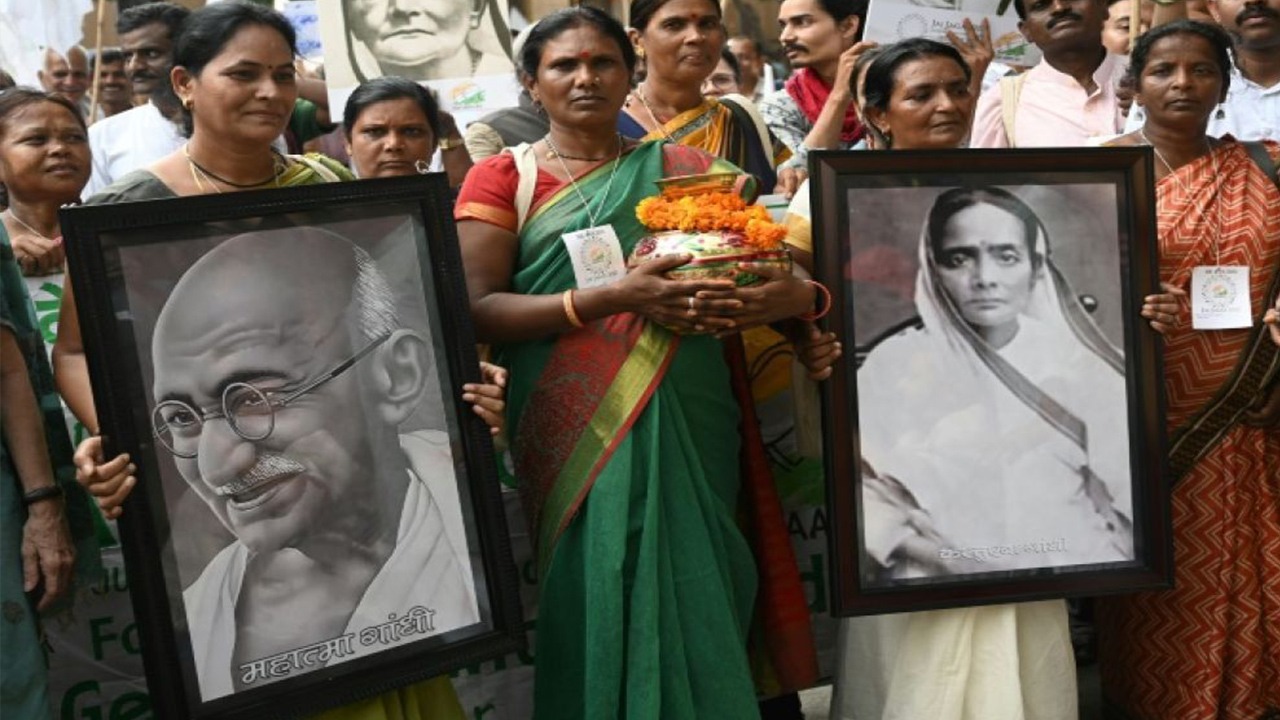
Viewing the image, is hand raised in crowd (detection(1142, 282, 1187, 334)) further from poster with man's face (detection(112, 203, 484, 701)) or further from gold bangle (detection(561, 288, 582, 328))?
poster with man's face (detection(112, 203, 484, 701))

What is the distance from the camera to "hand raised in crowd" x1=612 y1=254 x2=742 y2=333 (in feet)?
10.2

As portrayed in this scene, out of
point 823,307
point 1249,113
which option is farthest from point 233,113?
point 1249,113

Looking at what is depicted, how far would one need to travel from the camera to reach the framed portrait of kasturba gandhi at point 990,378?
343 cm

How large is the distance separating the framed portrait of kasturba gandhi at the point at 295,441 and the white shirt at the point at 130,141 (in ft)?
9.20

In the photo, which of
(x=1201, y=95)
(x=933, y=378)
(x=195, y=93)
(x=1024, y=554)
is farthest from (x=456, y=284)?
(x=1201, y=95)

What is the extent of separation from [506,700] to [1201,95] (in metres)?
2.44

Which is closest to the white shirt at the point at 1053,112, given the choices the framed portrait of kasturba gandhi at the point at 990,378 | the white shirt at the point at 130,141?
the framed portrait of kasturba gandhi at the point at 990,378

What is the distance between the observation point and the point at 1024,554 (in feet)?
11.5

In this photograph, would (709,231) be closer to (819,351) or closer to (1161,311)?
(819,351)

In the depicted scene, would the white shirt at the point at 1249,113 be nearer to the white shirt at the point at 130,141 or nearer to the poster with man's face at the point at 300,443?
the poster with man's face at the point at 300,443

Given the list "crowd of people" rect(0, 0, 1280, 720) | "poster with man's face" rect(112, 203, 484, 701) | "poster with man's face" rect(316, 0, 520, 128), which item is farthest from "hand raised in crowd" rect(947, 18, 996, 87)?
"poster with man's face" rect(112, 203, 484, 701)

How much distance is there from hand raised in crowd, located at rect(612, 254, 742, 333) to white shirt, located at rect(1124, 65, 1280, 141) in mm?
2478

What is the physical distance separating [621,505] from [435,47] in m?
2.84

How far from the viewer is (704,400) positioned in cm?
344
